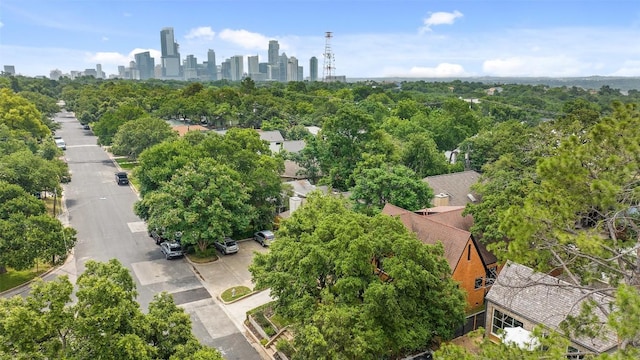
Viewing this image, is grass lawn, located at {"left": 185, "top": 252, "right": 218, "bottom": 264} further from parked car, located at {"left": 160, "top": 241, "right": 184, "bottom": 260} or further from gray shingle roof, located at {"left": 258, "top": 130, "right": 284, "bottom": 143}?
gray shingle roof, located at {"left": 258, "top": 130, "right": 284, "bottom": 143}

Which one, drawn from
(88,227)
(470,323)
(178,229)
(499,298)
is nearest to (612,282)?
(499,298)

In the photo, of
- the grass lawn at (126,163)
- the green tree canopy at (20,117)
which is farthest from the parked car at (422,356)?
the green tree canopy at (20,117)

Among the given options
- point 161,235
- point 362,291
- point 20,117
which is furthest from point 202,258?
point 20,117

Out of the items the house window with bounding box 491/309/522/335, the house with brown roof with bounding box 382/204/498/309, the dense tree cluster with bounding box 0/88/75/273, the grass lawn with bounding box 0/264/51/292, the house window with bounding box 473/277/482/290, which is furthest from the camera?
the grass lawn with bounding box 0/264/51/292

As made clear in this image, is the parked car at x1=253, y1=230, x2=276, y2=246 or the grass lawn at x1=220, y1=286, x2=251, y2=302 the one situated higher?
the parked car at x1=253, y1=230, x2=276, y2=246

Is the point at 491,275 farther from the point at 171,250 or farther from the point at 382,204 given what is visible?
the point at 171,250

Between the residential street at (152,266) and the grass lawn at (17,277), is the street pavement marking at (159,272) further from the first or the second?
the grass lawn at (17,277)

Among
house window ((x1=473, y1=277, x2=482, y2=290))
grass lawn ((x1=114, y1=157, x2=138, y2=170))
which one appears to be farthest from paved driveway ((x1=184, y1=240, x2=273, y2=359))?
grass lawn ((x1=114, y1=157, x2=138, y2=170))
